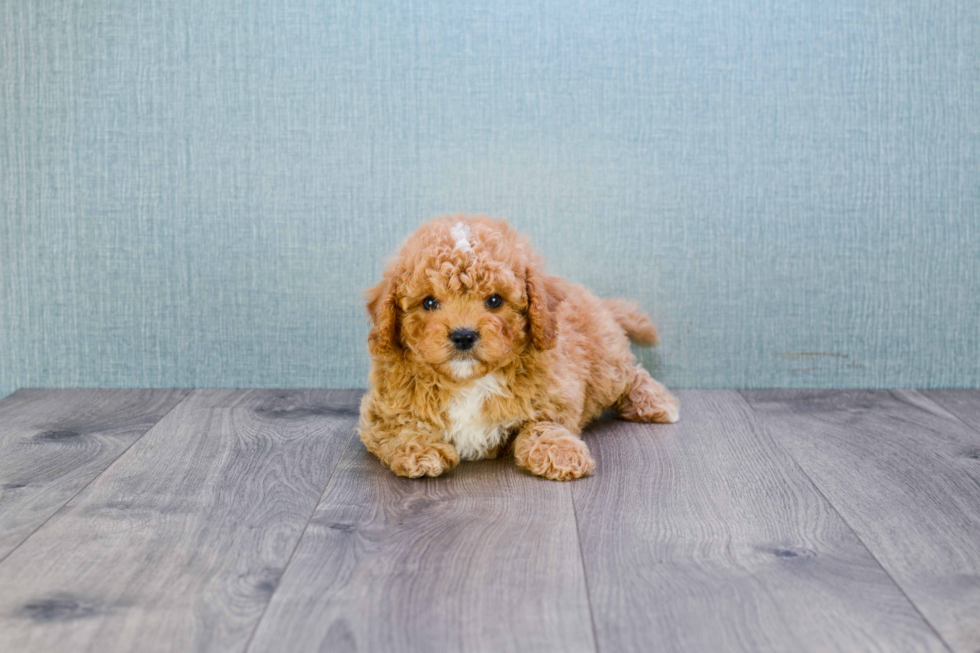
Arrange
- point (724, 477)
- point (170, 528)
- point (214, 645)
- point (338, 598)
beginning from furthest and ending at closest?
1. point (724, 477)
2. point (170, 528)
3. point (338, 598)
4. point (214, 645)

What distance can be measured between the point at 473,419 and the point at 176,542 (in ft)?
2.52

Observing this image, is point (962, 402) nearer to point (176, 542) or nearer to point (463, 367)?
point (463, 367)

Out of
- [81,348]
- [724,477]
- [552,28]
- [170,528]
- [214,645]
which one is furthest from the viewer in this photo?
[81,348]

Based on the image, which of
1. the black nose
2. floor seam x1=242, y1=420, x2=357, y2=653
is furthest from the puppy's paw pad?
floor seam x1=242, y1=420, x2=357, y2=653

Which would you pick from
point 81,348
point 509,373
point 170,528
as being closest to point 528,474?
point 509,373

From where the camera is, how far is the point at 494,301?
206 cm

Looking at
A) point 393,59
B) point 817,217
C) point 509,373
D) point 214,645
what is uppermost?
point 393,59

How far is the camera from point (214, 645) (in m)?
1.36

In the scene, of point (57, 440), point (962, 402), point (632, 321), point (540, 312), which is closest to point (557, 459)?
point (540, 312)

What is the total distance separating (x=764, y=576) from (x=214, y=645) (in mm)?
961

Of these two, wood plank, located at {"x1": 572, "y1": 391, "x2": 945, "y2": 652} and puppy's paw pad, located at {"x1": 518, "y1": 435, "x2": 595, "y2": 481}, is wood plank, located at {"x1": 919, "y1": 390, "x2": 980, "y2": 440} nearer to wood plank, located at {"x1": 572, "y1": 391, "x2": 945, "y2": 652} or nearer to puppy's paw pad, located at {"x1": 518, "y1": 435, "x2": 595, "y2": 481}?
wood plank, located at {"x1": 572, "y1": 391, "x2": 945, "y2": 652}

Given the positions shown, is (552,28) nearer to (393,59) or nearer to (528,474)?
(393,59)

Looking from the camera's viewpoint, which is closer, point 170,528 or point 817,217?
point 170,528

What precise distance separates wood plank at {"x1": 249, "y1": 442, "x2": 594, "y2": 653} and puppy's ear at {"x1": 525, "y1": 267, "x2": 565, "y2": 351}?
34 centimetres
